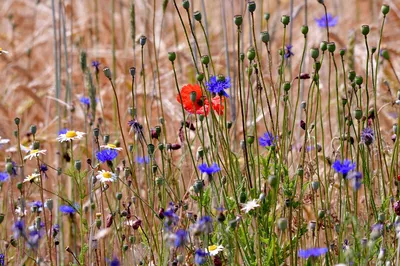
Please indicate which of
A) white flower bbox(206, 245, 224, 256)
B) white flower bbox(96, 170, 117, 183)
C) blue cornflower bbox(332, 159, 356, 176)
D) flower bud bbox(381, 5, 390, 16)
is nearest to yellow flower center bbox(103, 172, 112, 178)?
white flower bbox(96, 170, 117, 183)

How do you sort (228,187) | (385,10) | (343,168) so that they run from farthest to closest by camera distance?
1. (228,187)
2. (385,10)
3. (343,168)

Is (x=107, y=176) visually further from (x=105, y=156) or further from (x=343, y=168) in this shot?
(x=343, y=168)

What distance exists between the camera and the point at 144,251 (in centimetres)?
157

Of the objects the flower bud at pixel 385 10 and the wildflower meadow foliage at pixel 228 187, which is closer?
the wildflower meadow foliage at pixel 228 187

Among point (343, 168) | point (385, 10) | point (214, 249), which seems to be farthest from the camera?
point (385, 10)

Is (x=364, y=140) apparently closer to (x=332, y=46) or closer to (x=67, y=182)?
(x=332, y=46)

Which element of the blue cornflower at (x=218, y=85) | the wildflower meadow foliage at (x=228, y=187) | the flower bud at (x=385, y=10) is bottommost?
the wildflower meadow foliage at (x=228, y=187)

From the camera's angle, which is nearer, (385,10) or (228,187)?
(385,10)

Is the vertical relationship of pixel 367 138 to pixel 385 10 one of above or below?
below

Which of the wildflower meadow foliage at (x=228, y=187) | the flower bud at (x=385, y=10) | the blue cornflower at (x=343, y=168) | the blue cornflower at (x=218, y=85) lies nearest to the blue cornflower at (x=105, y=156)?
the wildflower meadow foliage at (x=228, y=187)

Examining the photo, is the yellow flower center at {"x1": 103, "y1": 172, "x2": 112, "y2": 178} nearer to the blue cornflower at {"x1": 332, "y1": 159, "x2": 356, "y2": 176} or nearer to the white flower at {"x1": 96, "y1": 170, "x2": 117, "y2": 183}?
the white flower at {"x1": 96, "y1": 170, "x2": 117, "y2": 183}

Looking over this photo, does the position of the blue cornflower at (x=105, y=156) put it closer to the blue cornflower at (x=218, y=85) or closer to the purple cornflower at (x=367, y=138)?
the blue cornflower at (x=218, y=85)

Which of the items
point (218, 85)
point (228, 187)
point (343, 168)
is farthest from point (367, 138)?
point (228, 187)

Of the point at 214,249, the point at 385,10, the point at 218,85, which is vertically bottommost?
the point at 214,249
